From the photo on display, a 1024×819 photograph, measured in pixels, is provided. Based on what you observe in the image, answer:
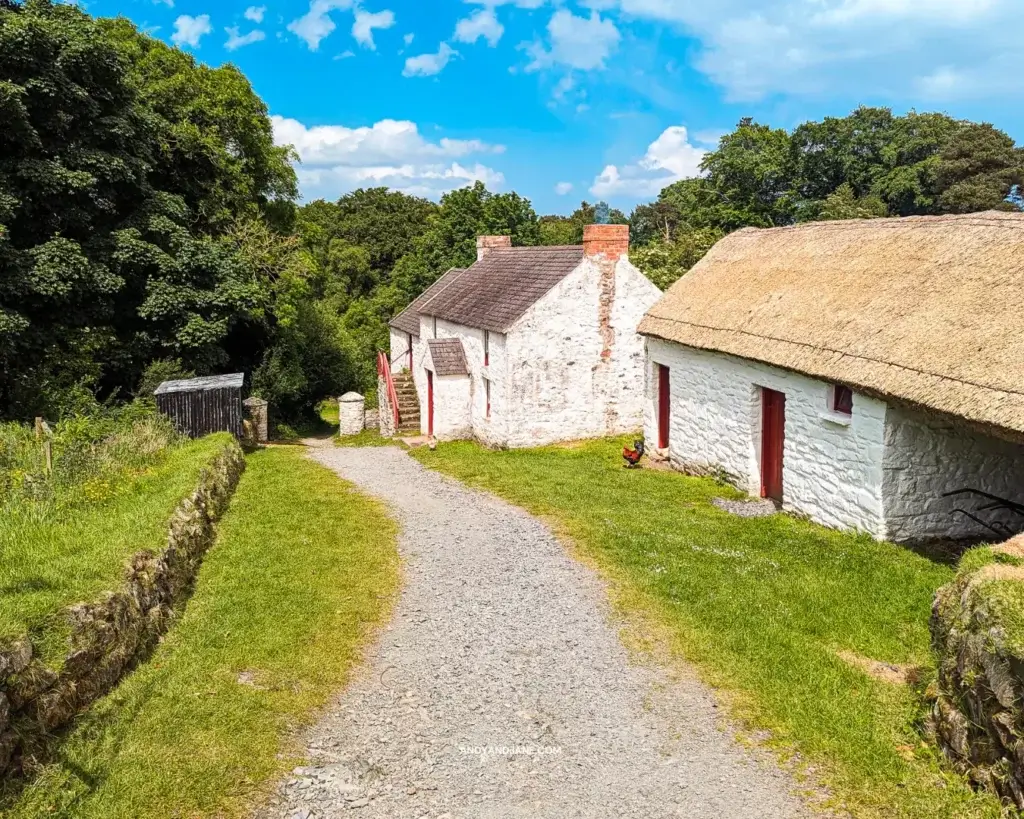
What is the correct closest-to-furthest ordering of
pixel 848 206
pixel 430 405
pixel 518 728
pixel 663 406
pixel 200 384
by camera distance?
pixel 518 728, pixel 663 406, pixel 200 384, pixel 430 405, pixel 848 206

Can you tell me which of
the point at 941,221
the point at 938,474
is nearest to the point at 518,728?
the point at 938,474

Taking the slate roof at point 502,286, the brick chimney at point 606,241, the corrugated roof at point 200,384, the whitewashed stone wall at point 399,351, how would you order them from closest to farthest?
the corrugated roof at point 200,384
the brick chimney at point 606,241
the slate roof at point 502,286
the whitewashed stone wall at point 399,351

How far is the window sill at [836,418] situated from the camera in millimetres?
12258

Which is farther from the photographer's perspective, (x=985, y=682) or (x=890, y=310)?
(x=890, y=310)

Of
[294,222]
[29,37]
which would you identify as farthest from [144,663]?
[294,222]

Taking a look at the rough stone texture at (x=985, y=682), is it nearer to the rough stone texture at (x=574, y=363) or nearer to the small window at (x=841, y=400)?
the small window at (x=841, y=400)

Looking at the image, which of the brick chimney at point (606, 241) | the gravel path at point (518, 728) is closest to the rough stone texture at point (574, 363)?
the brick chimney at point (606, 241)

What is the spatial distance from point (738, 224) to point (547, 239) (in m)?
11.4

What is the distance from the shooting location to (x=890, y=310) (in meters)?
12.2

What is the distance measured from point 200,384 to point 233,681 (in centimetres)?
1282

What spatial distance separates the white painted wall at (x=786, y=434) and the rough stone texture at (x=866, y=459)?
2 cm

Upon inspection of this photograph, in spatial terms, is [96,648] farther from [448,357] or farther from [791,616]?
[448,357]

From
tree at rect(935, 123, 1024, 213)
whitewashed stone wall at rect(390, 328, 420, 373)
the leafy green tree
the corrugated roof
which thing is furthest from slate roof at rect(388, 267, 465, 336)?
tree at rect(935, 123, 1024, 213)

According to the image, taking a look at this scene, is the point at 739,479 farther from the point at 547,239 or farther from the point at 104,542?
the point at 547,239
